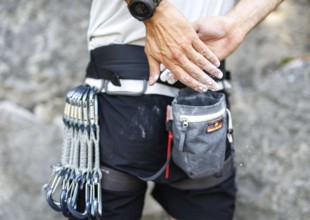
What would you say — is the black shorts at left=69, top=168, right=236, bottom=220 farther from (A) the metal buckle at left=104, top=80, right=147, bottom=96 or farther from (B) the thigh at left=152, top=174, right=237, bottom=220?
(A) the metal buckle at left=104, top=80, right=147, bottom=96

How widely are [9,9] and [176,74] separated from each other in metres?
1.20

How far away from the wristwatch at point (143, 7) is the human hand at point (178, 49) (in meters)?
0.02

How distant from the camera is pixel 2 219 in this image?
6.51 ft

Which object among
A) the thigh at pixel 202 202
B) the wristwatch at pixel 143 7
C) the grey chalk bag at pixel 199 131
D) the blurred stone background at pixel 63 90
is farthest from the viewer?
the blurred stone background at pixel 63 90

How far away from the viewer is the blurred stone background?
6.22 ft

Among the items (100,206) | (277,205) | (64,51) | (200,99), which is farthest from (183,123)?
(64,51)

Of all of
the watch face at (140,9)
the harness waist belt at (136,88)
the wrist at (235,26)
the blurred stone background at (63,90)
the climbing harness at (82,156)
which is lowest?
the blurred stone background at (63,90)

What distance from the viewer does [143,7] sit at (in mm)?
979

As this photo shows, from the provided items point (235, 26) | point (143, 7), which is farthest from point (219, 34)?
point (143, 7)

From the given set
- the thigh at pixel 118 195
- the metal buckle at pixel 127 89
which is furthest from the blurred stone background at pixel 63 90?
the metal buckle at pixel 127 89

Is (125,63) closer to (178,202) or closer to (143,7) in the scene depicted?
(143,7)

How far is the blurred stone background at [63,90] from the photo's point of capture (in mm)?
1896

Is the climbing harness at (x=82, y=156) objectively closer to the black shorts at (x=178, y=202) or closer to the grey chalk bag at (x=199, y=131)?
the black shorts at (x=178, y=202)

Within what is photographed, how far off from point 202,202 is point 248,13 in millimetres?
588
